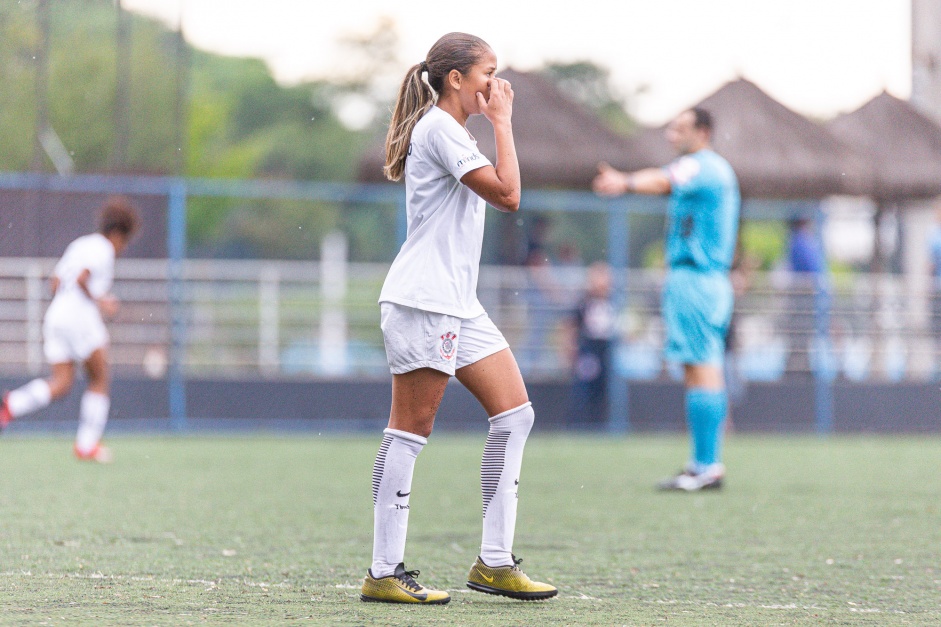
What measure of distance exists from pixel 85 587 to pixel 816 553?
278 cm

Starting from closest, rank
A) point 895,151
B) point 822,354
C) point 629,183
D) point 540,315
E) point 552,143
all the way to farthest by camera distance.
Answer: point 629,183
point 540,315
point 822,354
point 552,143
point 895,151

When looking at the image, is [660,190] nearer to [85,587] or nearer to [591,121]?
[85,587]

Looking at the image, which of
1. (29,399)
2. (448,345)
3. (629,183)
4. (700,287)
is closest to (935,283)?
(700,287)

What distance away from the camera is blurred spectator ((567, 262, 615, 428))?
1445cm

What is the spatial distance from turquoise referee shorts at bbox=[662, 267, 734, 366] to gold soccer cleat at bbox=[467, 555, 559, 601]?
402cm

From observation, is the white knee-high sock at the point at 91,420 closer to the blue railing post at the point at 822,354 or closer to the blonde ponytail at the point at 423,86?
the blonde ponytail at the point at 423,86

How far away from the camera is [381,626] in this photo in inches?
140

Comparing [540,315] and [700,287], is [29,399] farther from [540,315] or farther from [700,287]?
[540,315]

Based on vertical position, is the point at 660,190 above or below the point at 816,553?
above

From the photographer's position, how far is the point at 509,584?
4.14 m

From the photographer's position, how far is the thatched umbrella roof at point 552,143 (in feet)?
52.9

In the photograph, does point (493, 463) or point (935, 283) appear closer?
point (493, 463)

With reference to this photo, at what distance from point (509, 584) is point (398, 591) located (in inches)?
13.8

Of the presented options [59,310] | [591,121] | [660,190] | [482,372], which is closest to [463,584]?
[482,372]
